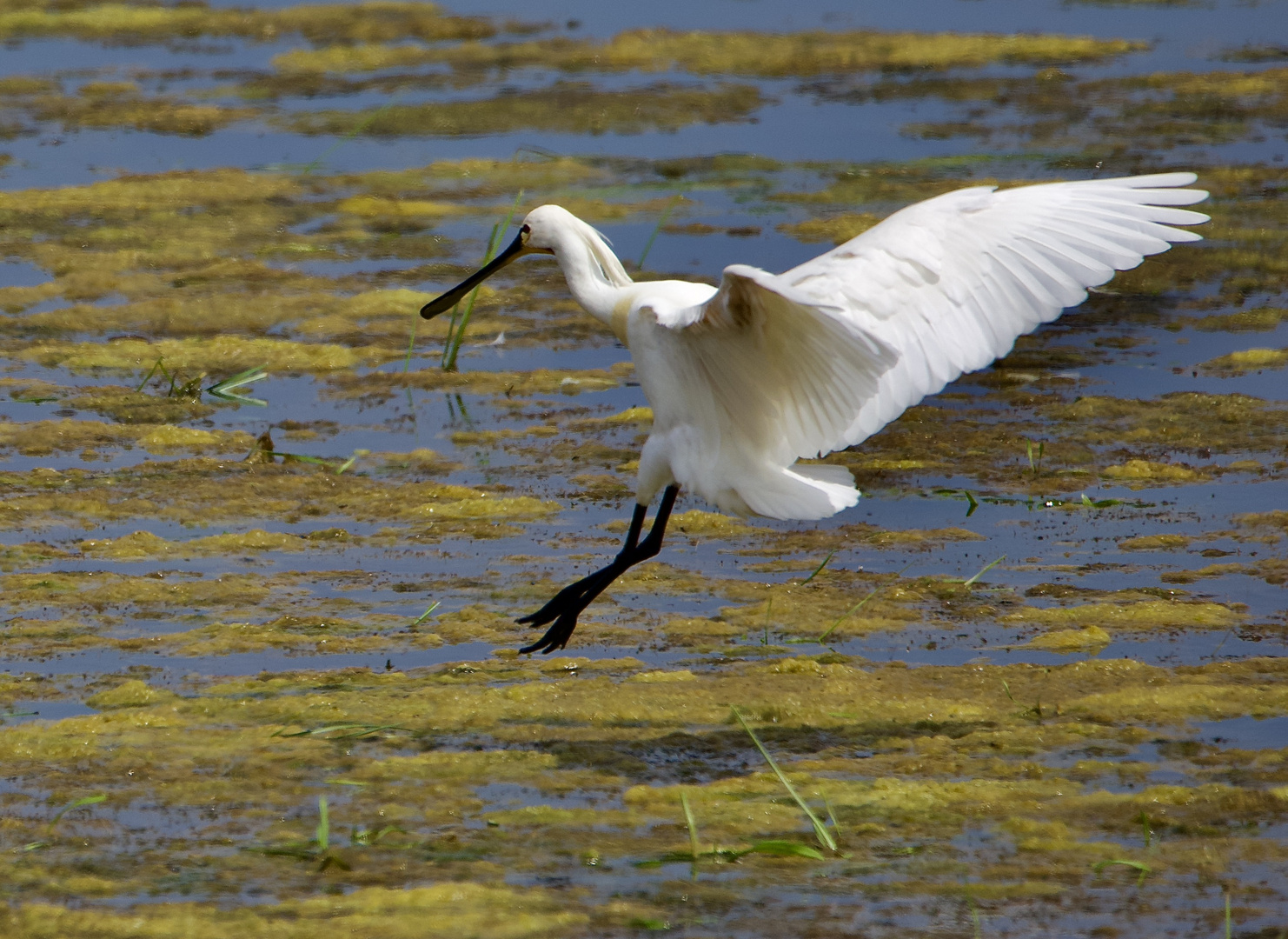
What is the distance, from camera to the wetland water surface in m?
4.46

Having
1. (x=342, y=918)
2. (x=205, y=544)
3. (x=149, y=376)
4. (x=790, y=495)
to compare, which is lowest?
(x=205, y=544)

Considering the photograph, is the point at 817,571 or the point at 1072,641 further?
the point at 817,571

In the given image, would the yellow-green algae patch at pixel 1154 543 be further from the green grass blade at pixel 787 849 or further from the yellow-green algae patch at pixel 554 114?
the yellow-green algae patch at pixel 554 114

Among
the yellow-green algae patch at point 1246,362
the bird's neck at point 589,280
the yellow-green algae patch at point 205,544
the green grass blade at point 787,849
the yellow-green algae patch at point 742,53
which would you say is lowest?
the yellow-green algae patch at point 205,544

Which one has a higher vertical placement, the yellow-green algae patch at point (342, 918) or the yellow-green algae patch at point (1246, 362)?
the yellow-green algae patch at point (1246, 362)

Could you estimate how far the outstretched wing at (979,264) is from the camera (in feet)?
17.3

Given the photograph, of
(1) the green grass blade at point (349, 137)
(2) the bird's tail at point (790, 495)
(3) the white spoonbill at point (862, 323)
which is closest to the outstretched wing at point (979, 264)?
(3) the white spoonbill at point (862, 323)

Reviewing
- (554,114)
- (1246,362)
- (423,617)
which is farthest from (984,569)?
(554,114)

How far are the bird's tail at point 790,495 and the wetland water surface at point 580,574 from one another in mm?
590

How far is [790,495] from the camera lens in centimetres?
559

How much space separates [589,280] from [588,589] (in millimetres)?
1031

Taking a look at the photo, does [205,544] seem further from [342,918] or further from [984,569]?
[342,918]

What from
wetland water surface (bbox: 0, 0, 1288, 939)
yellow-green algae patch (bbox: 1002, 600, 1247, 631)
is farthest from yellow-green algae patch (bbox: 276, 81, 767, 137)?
yellow-green algae patch (bbox: 1002, 600, 1247, 631)

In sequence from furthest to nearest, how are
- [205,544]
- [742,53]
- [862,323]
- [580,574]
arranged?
[742,53] < [205,544] < [580,574] < [862,323]
